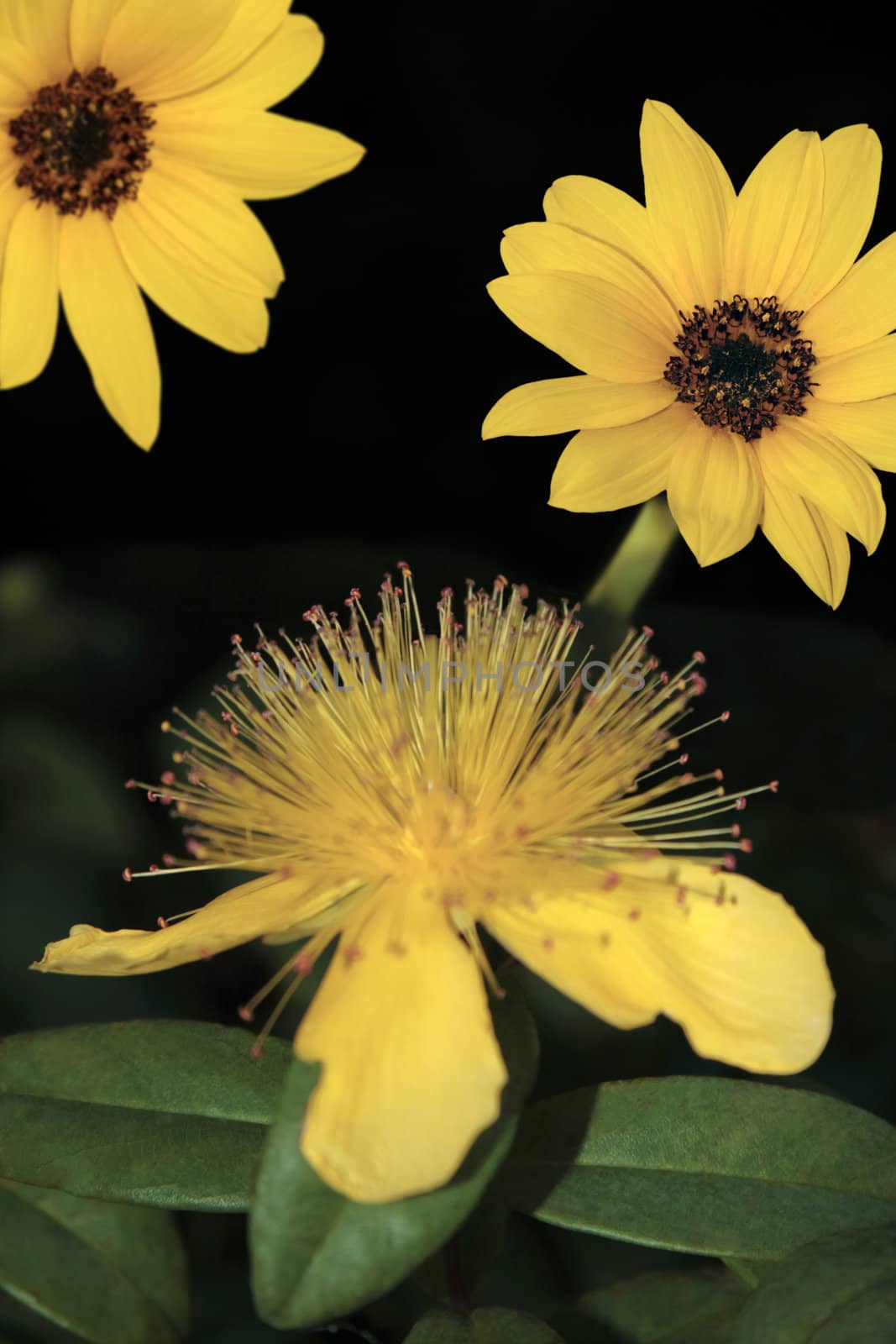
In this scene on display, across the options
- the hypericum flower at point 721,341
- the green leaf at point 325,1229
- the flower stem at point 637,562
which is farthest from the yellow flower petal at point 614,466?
the green leaf at point 325,1229

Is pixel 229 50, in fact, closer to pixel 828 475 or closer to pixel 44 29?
pixel 44 29

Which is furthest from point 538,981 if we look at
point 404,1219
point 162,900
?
point 404,1219

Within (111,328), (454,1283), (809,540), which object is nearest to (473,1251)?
(454,1283)

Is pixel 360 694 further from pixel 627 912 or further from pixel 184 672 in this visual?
pixel 184 672

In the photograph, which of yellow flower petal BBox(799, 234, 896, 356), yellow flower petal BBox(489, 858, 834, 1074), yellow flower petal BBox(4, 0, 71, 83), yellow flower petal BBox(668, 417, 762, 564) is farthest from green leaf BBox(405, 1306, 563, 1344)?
A: yellow flower petal BBox(4, 0, 71, 83)

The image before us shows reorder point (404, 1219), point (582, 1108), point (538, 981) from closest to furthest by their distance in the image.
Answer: point (404, 1219)
point (582, 1108)
point (538, 981)
